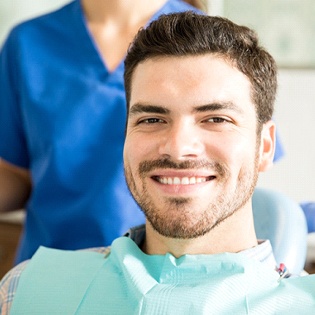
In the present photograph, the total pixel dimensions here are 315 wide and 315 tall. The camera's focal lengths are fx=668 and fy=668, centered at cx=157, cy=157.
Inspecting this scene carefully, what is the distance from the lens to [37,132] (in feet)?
4.90

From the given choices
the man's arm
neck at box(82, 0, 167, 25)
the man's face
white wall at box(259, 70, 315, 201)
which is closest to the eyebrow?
the man's face

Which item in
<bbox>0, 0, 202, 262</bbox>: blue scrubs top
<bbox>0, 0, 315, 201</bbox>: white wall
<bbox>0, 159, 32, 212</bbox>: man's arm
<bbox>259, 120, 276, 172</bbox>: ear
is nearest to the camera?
<bbox>259, 120, 276, 172</bbox>: ear

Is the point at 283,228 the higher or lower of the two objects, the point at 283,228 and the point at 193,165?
the lower

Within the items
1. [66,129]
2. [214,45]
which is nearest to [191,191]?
[214,45]

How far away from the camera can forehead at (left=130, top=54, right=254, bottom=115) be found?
106cm

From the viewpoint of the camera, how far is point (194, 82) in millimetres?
1067

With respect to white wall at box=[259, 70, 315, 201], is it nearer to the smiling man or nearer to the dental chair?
the dental chair

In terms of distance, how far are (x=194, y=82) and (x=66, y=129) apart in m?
0.49

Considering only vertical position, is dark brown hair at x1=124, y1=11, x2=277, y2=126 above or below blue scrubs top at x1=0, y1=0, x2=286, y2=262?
above

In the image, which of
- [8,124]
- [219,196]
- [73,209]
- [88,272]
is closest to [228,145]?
[219,196]

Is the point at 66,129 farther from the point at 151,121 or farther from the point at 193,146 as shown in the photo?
the point at 193,146

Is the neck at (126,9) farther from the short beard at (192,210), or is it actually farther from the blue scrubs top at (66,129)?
the short beard at (192,210)

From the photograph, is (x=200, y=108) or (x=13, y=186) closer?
(x=200, y=108)

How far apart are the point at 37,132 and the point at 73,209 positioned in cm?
19
